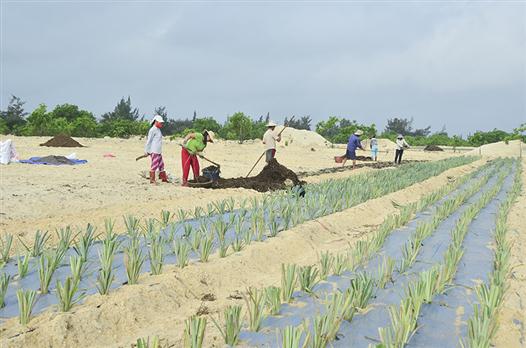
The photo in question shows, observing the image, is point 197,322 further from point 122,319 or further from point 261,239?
point 261,239

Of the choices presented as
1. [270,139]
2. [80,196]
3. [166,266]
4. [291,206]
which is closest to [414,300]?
[166,266]

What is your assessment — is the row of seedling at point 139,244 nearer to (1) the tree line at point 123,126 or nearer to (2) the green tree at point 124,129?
(1) the tree line at point 123,126

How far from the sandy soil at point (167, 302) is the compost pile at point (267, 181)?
4.03 metres

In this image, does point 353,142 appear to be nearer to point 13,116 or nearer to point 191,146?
point 191,146

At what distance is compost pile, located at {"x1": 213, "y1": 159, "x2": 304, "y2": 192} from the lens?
9117 millimetres

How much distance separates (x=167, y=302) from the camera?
10.3 ft

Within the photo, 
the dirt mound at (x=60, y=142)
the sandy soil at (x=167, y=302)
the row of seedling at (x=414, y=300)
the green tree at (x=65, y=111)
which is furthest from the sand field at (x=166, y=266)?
the green tree at (x=65, y=111)

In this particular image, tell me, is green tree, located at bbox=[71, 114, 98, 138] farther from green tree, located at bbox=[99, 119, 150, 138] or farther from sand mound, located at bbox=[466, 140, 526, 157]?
sand mound, located at bbox=[466, 140, 526, 157]

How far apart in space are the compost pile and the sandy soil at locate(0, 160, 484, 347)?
4.03 m

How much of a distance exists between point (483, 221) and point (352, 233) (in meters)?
1.81

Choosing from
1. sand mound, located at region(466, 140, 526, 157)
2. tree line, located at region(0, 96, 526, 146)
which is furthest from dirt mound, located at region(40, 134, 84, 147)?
sand mound, located at region(466, 140, 526, 157)

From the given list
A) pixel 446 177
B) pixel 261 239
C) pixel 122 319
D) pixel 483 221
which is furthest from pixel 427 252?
pixel 446 177

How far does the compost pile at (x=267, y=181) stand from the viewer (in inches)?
359

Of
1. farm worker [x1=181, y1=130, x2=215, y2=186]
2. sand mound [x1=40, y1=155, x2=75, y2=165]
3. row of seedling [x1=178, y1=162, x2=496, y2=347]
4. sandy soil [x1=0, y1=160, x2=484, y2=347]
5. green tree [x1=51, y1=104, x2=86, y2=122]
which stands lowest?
sandy soil [x1=0, y1=160, x2=484, y2=347]
